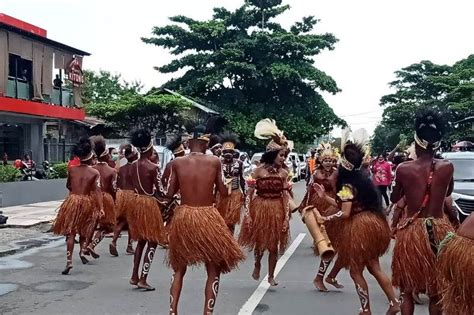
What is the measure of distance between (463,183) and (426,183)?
6843 mm

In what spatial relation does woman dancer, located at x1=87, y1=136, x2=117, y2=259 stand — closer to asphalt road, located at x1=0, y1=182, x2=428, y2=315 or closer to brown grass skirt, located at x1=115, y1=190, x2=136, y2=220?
brown grass skirt, located at x1=115, y1=190, x2=136, y2=220

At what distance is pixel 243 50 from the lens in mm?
34375

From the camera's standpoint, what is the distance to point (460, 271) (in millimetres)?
4055

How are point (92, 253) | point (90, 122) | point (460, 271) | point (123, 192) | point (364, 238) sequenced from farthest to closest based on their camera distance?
point (90, 122)
point (92, 253)
point (123, 192)
point (364, 238)
point (460, 271)

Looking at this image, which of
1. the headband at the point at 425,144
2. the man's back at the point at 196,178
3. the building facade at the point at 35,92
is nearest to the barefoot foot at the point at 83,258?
the man's back at the point at 196,178

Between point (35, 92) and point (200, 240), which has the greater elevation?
point (35, 92)

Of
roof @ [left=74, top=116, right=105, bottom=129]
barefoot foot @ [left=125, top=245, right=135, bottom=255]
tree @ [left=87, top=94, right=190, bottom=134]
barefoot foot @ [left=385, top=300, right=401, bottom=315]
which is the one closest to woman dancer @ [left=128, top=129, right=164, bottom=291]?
barefoot foot @ [left=125, top=245, right=135, bottom=255]

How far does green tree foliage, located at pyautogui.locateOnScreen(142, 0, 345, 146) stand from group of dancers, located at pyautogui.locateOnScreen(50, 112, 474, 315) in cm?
2517

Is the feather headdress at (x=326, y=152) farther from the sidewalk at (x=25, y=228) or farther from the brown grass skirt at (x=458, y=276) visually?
the brown grass skirt at (x=458, y=276)

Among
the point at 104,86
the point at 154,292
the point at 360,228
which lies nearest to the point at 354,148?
the point at 360,228

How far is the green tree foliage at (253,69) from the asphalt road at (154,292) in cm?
2426

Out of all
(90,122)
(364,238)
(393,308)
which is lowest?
(393,308)

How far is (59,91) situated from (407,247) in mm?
22383

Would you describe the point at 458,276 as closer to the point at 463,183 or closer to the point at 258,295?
the point at 258,295
